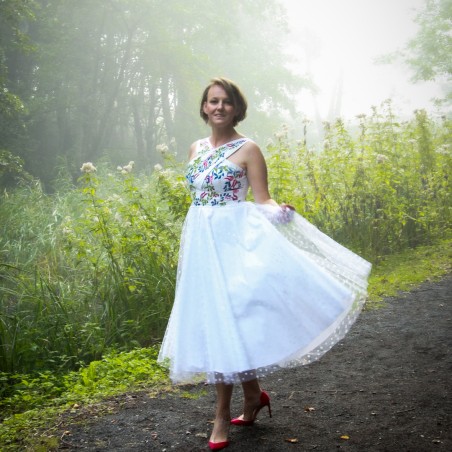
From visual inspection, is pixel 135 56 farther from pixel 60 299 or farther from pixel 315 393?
pixel 315 393

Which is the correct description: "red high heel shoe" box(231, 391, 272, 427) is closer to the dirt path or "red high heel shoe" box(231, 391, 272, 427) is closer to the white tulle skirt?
the dirt path

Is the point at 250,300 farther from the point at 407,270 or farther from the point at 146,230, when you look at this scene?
the point at 407,270

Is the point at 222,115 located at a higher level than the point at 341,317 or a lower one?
higher

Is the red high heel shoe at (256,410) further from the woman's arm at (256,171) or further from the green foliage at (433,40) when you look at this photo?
the green foliage at (433,40)

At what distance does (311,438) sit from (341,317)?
0.73 metres

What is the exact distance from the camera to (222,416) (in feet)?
9.65

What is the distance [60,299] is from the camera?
531 centimetres

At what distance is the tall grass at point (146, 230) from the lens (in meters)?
5.08

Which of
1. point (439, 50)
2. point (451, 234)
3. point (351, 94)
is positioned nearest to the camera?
point (451, 234)

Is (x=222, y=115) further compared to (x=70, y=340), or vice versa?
(x=70, y=340)

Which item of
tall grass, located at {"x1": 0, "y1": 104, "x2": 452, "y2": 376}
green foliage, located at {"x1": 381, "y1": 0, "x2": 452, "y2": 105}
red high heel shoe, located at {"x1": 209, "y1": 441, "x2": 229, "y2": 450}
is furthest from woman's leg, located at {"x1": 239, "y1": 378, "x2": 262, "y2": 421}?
green foliage, located at {"x1": 381, "y1": 0, "x2": 452, "y2": 105}

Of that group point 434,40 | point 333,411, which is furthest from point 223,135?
point 434,40

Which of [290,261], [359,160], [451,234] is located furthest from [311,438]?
[451,234]

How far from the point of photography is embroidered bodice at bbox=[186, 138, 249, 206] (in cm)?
305
